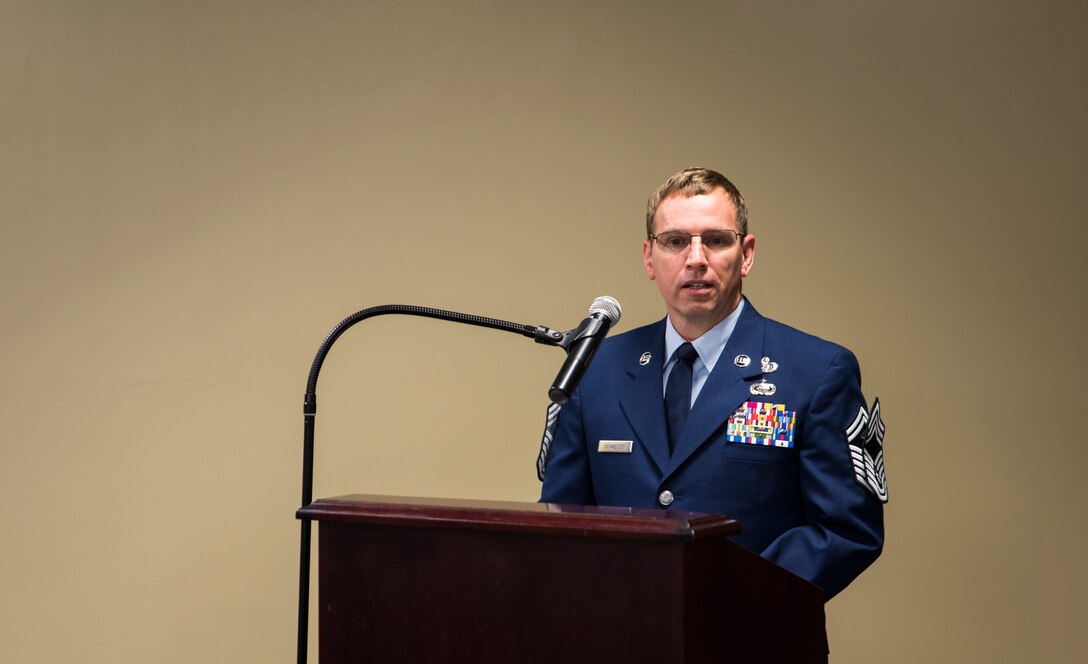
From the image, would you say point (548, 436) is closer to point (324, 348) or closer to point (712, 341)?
point (712, 341)

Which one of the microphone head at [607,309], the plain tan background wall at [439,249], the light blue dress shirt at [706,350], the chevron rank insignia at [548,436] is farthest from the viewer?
the plain tan background wall at [439,249]

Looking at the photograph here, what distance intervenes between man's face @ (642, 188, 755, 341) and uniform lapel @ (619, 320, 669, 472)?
2.6 inches

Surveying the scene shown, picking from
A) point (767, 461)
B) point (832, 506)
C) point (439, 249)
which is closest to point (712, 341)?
point (767, 461)

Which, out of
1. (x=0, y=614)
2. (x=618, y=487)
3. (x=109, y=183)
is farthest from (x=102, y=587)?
(x=618, y=487)

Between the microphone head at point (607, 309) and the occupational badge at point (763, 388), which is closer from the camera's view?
the microphone head at point (607, 309)

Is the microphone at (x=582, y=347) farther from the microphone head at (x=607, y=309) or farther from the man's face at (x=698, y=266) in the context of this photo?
the man's face at (x=698, y=266)

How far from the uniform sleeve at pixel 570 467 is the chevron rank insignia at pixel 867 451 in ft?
1.53

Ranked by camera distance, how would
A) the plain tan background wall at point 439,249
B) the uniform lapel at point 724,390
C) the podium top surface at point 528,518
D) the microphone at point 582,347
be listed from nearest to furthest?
the podium top surface at point 528,518, the microphone at point 582,347, the uniform lapel at point 724,390, the plain tan background wall at point 439,249

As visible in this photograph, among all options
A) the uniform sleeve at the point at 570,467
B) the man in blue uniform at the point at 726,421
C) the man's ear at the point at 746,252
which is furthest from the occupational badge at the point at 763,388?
the uniform sleeve at the point at 570,467

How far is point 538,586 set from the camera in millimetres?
1169

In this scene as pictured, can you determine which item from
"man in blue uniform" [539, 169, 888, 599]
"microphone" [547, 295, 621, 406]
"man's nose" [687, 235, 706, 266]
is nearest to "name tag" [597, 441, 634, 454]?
"man in blue uniform" [539, 169, 888, 599]

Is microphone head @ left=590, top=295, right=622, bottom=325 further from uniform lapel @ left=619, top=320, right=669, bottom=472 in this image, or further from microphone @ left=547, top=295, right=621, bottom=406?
uniform lapel @ left=619, top=320, right=669, bottom=472

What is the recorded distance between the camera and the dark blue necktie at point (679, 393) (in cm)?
188

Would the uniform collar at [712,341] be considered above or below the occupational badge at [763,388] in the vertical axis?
above
